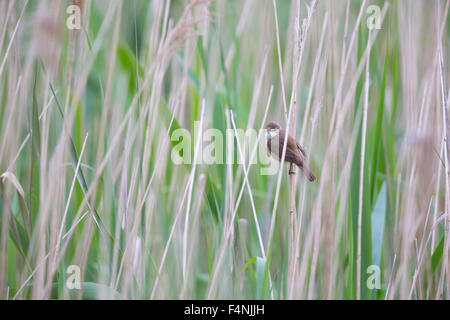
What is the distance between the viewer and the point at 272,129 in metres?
1.22

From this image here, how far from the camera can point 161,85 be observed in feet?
4.03

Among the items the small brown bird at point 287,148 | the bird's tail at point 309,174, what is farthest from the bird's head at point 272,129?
the bird's tail at point 309,174

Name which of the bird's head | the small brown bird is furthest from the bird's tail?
the bird's head

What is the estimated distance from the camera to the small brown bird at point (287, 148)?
3.91 feet

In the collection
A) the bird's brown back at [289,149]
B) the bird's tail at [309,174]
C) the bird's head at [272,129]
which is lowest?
the bird's tail at [309,174]

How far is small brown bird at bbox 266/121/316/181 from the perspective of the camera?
3.91ft

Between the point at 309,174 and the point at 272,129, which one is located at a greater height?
the point at 272,129

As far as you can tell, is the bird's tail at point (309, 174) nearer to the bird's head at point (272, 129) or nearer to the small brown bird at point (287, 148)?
the small brown bird at point (287, 148)

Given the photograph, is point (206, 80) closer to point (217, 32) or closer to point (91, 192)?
point (217, 32)

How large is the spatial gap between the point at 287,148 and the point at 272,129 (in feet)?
0.23

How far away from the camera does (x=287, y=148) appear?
46.9 inches

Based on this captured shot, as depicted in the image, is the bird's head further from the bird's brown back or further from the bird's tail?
the bird's tail

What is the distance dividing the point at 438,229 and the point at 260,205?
494 mm
